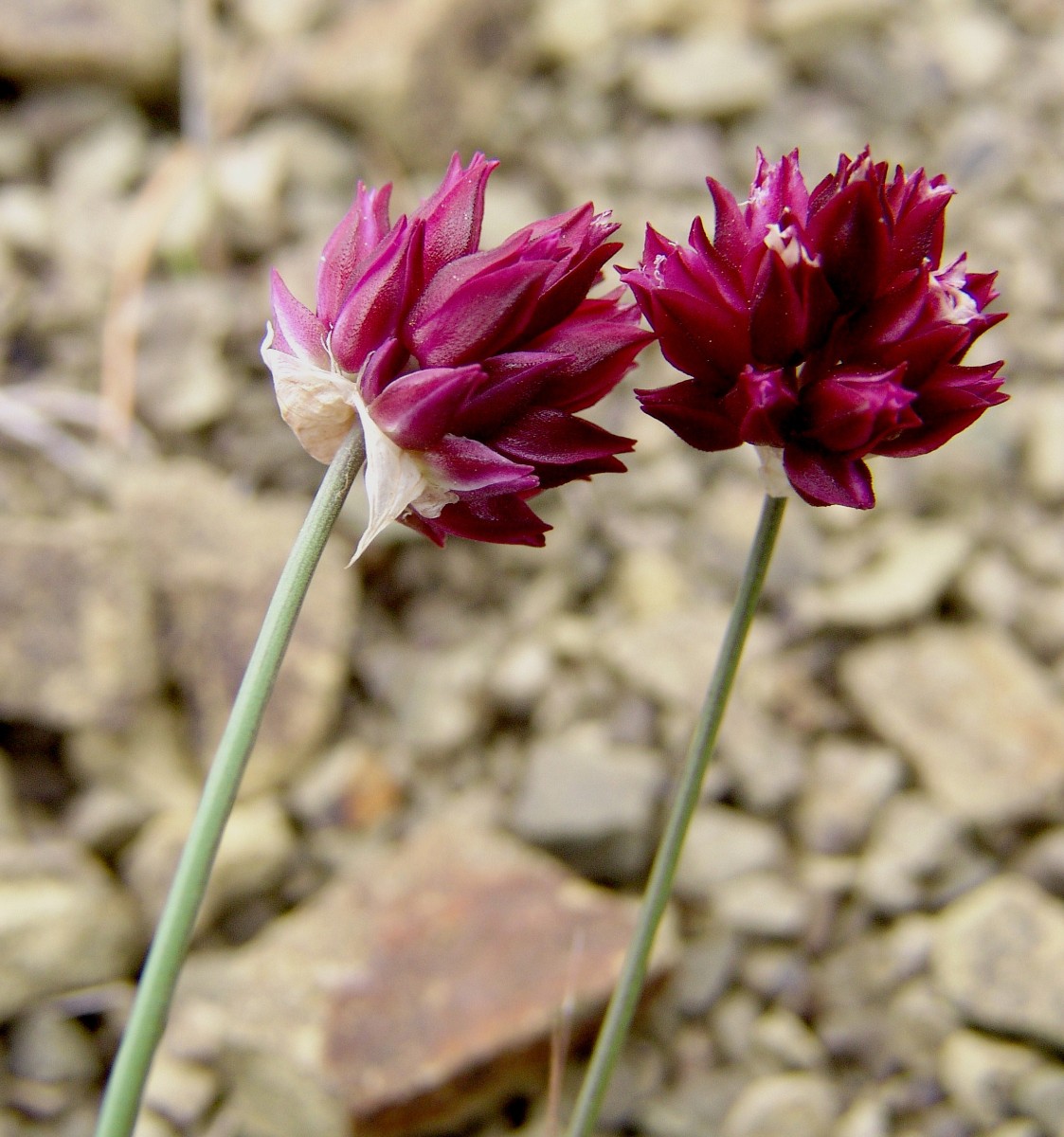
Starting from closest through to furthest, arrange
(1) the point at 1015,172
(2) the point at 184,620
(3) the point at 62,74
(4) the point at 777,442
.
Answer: (4) the point at 777,442
(2) the point at 184,620
(3) the point at 62,74
(1) the point at 1015,172

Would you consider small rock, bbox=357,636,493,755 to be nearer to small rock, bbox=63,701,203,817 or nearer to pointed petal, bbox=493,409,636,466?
small rock, bbox=63,701,203,817

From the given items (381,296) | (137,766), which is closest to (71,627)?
(137,766)

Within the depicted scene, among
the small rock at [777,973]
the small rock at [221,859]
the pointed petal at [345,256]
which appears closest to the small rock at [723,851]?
the small rock at [777,973]

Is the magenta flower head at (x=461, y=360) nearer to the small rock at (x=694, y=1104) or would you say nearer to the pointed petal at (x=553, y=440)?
the pointed petal at (x=553, y=440)

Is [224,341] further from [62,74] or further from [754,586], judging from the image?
[754,586]

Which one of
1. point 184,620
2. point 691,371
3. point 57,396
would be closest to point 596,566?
point 184,620
